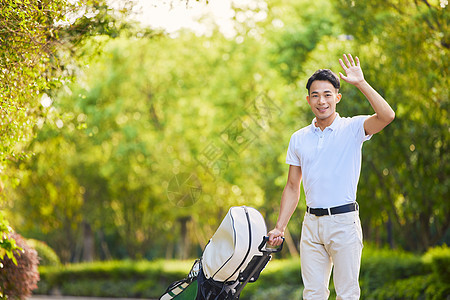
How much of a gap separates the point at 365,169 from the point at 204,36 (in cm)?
1172

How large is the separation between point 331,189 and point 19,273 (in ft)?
13.8

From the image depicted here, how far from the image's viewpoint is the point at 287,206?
13.8 ft

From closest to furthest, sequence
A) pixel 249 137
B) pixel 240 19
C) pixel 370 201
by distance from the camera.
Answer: pixel 370 201 < pixel 249 137 < pixel 240 19

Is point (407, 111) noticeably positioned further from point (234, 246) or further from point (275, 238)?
point (234, 246)

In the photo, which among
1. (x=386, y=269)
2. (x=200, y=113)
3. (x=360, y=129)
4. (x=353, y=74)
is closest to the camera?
(x=353, y=74)

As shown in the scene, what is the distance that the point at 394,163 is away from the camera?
12.2 metres

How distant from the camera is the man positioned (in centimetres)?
391

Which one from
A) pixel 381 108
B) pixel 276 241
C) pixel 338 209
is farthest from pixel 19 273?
pixel 381 108

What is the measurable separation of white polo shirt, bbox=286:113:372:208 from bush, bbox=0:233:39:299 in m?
3.86

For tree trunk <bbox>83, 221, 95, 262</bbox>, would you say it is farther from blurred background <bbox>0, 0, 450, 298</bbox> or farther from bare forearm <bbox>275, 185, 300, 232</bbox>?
bare forearm <bbox>275, 185, 300, 232</bbox>

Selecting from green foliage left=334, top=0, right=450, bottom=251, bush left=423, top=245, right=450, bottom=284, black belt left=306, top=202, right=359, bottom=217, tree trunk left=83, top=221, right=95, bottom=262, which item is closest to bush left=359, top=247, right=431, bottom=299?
bush left=423, top=245, right=450, bottom=284

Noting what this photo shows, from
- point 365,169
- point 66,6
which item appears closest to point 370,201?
point 365,169

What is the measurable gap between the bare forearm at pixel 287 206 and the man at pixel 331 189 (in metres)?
0.03

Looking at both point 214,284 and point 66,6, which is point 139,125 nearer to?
point 66,6
